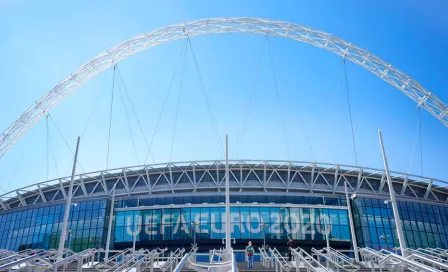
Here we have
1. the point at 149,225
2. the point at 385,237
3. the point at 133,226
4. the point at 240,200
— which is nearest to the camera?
the point at 385,237

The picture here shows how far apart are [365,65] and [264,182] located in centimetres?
2146

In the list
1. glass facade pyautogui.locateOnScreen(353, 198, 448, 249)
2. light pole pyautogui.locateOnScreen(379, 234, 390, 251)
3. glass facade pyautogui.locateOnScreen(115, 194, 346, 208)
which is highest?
glass facade pyautogui.locateOnScreen(115, 194, 346, 208)

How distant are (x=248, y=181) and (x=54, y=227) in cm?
2825

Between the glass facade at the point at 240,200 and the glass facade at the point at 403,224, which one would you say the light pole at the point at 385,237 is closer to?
the glass facade at the point at 403,224

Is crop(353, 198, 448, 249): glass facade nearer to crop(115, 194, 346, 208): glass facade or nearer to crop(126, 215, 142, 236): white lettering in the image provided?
crop(115, 194, 346, 208): glass facade

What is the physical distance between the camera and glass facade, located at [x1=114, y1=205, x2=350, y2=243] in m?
49.0

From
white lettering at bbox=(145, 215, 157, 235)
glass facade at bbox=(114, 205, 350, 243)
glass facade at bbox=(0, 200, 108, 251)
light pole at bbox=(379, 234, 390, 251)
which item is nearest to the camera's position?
light pole at bbox=(379, 234, 390, 251)

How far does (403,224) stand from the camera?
49.6 m

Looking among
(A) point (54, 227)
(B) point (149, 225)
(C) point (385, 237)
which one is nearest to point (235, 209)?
(B) point (149, 225)

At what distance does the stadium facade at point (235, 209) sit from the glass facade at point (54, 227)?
143 mm

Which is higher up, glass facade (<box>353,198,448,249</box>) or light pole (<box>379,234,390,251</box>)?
glass facade (<box>353,198,448,249</box>)

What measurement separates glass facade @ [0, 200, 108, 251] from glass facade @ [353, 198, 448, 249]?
3403 centimetres

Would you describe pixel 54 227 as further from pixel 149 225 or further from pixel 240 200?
pixel 240 200

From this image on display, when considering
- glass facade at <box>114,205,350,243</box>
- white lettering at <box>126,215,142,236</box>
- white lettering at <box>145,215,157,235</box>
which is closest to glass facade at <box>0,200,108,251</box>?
white lettering at <box>126,215,142,236</box>
